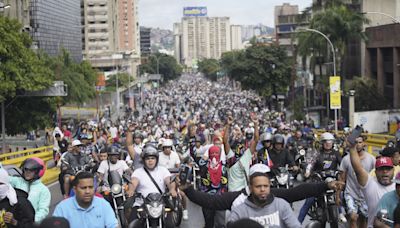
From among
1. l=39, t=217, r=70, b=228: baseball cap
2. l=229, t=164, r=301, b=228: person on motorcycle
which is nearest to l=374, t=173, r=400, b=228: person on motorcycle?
l=229, t=164, r=301, b=228: person on motorcycle

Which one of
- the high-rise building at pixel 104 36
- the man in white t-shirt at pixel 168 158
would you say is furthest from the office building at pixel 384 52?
the high-rise building at pixel 104 36

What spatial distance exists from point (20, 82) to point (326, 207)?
24.8 m

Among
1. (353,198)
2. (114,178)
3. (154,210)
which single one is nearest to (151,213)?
(154,210)

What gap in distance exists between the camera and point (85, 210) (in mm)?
5828

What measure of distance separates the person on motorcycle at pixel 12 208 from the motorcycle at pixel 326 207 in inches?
179

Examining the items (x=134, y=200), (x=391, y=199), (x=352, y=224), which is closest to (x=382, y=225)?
(x=391, y=199)

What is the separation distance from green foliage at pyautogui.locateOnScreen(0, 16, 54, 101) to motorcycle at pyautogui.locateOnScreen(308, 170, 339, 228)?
2251cm

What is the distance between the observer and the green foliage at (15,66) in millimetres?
31656

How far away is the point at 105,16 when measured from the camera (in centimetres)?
14838

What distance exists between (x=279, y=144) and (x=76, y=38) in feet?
342

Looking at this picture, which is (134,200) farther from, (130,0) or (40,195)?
(130,0)

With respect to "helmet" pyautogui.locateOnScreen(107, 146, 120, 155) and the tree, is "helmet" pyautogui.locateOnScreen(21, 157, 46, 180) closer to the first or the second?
"helmet" pyautogui.locateOnScreen(107, 146, 120, 155)

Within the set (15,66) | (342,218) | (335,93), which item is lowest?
(342,218)

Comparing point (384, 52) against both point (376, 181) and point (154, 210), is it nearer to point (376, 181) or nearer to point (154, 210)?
point (154, 210)
